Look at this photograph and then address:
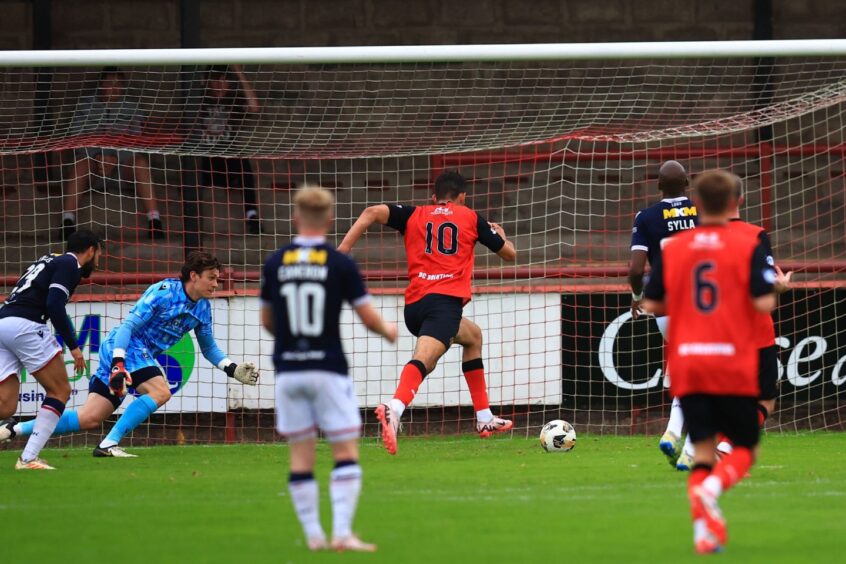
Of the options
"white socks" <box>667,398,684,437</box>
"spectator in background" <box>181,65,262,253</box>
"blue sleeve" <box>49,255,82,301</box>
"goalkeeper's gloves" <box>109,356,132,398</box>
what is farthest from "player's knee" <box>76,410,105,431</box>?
"white socks" <box>667,398,684,437</box>

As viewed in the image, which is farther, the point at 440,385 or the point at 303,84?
the point at 303,84

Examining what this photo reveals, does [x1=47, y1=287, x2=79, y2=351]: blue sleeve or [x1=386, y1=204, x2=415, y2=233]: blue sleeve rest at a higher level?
[x1=386, y1=204, x2=415, y2=233]: blue sleeve

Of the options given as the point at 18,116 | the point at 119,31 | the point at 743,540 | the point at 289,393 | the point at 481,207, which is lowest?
the point at 743,540

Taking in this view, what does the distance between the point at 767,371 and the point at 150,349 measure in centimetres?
536

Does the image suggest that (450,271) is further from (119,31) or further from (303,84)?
(119,31)

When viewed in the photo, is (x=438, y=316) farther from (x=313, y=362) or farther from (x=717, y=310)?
(x=717, y=310)

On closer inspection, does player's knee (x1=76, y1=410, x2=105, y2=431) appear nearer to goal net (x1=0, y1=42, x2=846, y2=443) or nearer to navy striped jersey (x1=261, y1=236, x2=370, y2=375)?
goal net (x1=0, y1=42, x2=846, y2=443)

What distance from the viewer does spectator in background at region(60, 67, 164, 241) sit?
15.4 meters

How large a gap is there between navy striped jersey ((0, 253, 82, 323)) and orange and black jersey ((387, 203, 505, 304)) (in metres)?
2.58

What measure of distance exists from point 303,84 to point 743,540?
1239 cm

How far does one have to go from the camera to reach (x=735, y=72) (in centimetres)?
1778

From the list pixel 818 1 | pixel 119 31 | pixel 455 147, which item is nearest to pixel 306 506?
pixel 455 147

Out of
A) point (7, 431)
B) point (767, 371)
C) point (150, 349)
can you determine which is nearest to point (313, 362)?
point (767, 371)

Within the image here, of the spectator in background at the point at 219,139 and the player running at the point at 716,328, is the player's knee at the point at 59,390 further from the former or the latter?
the player running at the point at 716,328
